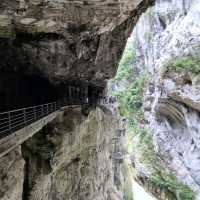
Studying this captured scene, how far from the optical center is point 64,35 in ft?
27.6

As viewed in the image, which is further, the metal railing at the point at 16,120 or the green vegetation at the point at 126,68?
the green vegetation at the point at 126,68

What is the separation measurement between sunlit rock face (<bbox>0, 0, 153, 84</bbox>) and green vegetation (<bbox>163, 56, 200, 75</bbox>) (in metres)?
6.74

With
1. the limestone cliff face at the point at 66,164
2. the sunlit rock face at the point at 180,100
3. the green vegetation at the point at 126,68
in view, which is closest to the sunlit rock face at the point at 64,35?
the limestone cliff face at the point at 66,164

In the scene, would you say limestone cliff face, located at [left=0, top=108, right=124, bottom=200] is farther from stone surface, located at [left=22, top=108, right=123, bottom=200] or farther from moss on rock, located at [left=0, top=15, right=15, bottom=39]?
moss on rock, located at [left=0, top=15, right=15, bottom=39]

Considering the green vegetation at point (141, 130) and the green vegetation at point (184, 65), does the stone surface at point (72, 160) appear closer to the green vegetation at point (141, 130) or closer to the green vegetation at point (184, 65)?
the green vegetation at point (141, 130)

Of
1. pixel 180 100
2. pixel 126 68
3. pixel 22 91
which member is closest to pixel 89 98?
pixel 180 100

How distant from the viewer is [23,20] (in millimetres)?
7129

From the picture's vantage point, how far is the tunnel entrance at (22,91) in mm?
11791

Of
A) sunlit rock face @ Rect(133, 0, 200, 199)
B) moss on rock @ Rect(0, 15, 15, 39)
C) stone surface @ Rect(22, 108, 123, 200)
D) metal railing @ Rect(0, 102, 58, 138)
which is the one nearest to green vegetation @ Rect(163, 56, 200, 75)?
sunlit rock face @ Rect(133, 0, 200, 199)

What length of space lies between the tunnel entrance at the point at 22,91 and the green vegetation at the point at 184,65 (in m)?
8.28

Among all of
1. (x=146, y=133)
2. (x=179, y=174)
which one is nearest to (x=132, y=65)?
(x=146, y=133)

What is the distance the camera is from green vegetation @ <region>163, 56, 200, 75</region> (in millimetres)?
18125

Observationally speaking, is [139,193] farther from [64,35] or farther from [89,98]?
[64,35]

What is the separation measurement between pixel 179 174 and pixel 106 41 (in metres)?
13.6
